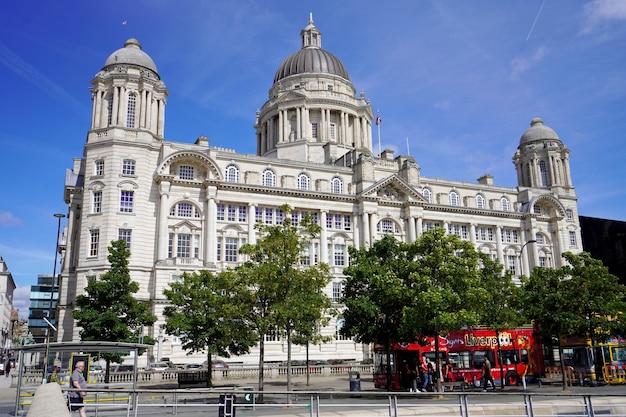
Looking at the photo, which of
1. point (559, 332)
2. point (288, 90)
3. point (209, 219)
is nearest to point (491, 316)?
point (559, 332)

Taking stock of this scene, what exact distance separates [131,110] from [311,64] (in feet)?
127

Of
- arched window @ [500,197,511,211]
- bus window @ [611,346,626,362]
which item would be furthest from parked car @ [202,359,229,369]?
arched window @ [500,197,511,211]

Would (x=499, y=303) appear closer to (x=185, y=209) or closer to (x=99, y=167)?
(x=185, y=209)

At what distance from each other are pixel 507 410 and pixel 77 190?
5242cm

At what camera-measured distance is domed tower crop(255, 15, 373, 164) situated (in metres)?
82.4

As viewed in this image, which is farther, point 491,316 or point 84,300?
point 84,300

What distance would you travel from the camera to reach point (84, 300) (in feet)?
129

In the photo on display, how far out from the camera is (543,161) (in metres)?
83.9

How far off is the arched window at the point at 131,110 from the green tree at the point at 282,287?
32.9 m

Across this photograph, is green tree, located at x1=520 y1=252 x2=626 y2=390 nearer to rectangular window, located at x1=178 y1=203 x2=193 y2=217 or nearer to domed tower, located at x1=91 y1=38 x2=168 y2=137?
rectangular window, located at x1=178 y1=203 x2=193 y2=217

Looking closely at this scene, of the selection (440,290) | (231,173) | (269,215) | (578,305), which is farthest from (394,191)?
(440,290)

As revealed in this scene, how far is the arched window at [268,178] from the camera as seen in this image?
6444 centimetres

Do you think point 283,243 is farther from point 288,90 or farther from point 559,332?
point 288,90

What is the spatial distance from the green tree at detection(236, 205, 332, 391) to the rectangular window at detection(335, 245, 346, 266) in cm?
3208
